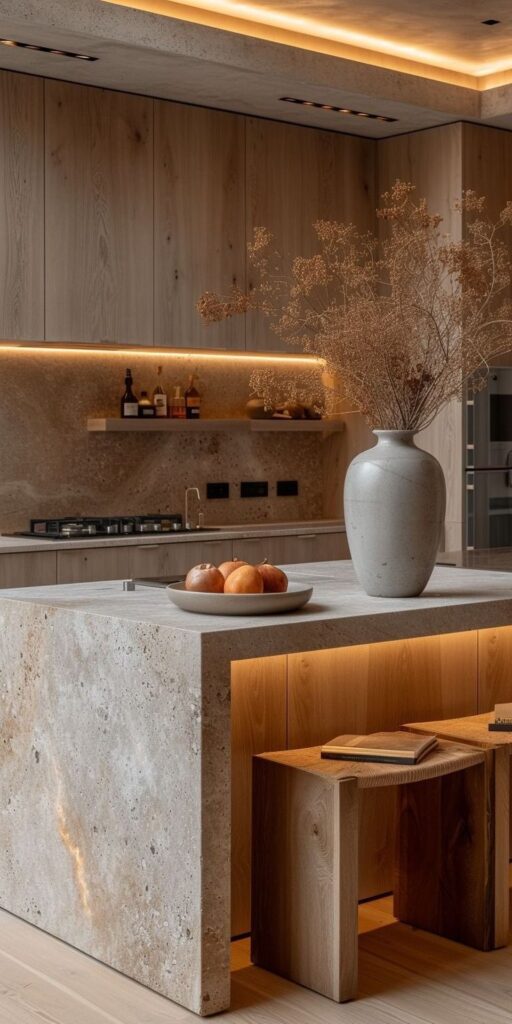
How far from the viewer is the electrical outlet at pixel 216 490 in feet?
21.7

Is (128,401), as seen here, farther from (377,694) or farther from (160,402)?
(377,694)

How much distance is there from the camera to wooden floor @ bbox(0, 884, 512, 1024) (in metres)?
2.83

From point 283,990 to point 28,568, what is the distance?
8.39 feet

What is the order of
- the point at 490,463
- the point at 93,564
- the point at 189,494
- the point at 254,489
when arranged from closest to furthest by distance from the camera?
the point at 93,564 → the point at 490,463 → the point at 189,494 → the point at 254,489

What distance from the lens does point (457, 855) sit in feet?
10.9

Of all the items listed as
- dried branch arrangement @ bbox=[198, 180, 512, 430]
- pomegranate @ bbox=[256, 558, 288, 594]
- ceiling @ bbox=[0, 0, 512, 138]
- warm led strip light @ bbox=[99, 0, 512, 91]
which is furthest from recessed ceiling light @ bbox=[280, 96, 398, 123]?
pomegranate @ bbox=[256, 558, 288, 594]

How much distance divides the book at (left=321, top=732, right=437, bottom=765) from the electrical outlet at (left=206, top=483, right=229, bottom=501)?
136 inches

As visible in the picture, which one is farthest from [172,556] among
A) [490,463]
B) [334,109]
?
[334,109]

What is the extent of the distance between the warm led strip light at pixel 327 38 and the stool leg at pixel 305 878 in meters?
3.32

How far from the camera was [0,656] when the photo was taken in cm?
344

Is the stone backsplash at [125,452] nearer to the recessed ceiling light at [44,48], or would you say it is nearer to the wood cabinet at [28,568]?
the wood cabinet at [28,568]

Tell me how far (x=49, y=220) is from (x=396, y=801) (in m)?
3.16

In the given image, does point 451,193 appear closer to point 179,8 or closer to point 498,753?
point 179,8

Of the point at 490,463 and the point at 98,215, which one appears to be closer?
the point at 98,215
